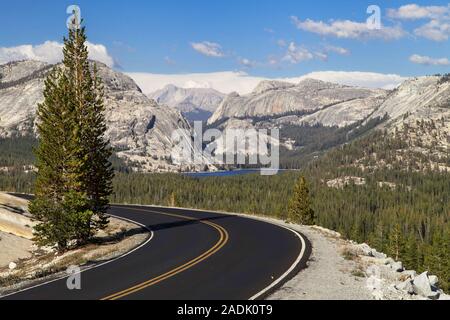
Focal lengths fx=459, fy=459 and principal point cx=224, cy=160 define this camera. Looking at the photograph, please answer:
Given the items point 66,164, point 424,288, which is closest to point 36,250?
point 66,164

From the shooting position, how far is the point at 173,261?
24.6 metres

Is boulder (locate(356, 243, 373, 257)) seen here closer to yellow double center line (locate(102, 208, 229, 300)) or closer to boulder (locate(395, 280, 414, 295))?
yellow double center line (locate(102, 208, 229, 300))

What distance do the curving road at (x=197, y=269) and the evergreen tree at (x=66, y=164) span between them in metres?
6.09

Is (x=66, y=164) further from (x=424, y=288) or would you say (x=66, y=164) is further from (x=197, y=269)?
(x=424, y=288)

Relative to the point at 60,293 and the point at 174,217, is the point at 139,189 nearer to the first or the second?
the point at 174,217

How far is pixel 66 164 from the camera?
34.7 metres

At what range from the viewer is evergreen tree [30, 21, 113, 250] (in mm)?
33938

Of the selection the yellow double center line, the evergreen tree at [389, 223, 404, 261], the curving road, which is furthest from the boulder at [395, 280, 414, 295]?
the evergreen tree at [389, 223, 404, 261]

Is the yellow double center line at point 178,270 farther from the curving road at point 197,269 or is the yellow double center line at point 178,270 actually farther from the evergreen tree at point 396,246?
the evergreen tree at point 396,246

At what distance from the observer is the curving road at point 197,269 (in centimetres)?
1766

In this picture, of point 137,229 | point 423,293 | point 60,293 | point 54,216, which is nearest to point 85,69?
point 54,216

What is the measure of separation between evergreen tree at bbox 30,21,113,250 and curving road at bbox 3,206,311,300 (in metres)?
6.09

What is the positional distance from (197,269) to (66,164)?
17.1 m
